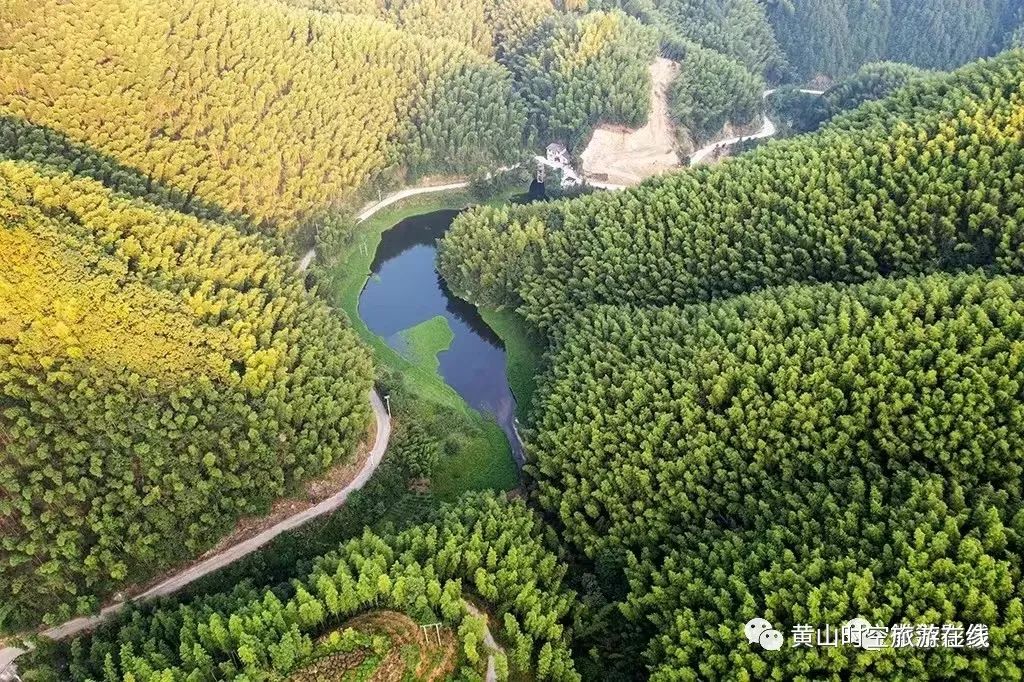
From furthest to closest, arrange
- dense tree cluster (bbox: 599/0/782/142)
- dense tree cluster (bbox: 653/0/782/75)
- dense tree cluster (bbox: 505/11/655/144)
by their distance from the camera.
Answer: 1. dense tree cluster (bbox: 653/0/782/75)
2. dense tree cluster (bbox: 599/0/782/142)
3. dense tree cluster (bbox: 505/11/655/144)

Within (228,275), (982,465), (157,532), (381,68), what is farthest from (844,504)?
(381,68)

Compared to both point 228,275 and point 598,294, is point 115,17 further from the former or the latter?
point 598,294

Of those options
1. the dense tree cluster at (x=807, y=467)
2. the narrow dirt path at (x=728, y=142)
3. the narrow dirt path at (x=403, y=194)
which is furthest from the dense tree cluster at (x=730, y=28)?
the dense tree cluster at (x=807, y=467)

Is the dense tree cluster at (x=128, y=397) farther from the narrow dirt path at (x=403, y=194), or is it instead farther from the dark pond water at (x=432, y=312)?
the narrow dirt path at (x=403, y=194)

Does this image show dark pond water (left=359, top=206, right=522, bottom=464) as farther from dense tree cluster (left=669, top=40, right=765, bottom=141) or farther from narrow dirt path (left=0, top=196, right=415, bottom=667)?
dense tree cluster (left=669, top=40, right=765, bottom=141)

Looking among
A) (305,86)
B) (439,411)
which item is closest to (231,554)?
(439,411)

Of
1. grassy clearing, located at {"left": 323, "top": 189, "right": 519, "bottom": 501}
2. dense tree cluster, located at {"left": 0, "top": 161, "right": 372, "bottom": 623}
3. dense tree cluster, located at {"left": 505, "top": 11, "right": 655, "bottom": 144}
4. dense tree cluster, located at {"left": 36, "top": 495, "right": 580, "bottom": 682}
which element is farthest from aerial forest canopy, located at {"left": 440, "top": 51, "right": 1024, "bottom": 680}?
dense tree cluster, located at {"left": 505, "top": 11, "right": 655, "bottom": 144}
